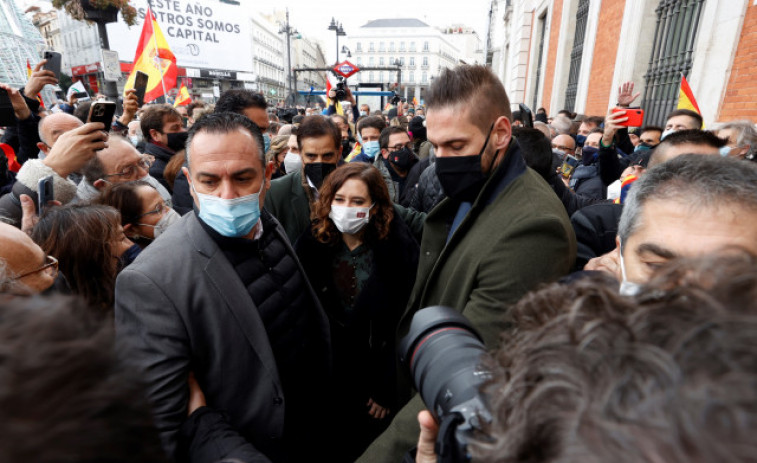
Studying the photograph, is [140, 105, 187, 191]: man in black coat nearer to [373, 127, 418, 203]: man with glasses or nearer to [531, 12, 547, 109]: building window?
[373, 127, 418, 203]: man with glasses

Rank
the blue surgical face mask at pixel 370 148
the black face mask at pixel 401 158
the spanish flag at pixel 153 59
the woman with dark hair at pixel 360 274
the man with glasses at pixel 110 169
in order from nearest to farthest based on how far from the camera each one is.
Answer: the woman with dark hair at pixel 360 274
the man with glasses at pixel 110 169
the black face mask at pixel 401 158
the blue surgical face mask at pixel 370 148
the spanish flag at pixel 153 59

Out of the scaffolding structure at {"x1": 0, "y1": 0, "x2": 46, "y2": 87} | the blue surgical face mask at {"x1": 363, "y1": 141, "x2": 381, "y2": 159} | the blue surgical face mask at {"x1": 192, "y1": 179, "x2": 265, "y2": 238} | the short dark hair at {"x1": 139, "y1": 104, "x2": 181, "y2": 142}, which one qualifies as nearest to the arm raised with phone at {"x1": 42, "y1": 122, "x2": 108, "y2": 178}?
the blue surgical face mask at {"x1": 192, "y1": 179, "x2": 265, "y2": 238}

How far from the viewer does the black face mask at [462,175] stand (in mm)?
1787

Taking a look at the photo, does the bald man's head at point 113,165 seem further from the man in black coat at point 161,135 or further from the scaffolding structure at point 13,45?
the scaffolding structure at point 13,45

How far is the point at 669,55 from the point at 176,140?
738 centimetres

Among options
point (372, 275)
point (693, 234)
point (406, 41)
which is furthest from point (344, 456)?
point (406, 41)

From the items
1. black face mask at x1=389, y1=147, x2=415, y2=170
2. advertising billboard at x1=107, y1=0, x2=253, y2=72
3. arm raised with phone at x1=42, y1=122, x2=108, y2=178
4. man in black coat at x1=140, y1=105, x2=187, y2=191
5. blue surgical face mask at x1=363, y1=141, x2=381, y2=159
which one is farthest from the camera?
advertising billboard at x1=107, y1=0, x2=253, y2=72

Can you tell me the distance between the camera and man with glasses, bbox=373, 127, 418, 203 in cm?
491

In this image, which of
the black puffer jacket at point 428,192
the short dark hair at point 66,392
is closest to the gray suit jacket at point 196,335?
the short dark hair at point 66,392

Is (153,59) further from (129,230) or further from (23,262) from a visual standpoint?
(23,262)

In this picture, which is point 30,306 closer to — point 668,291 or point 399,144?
point 668,291

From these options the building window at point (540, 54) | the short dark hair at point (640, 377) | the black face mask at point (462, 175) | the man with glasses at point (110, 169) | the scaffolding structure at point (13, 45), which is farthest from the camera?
the building window at point (540, 54)

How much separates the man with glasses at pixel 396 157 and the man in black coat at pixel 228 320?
3.01 metres

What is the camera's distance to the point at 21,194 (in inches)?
87.3
